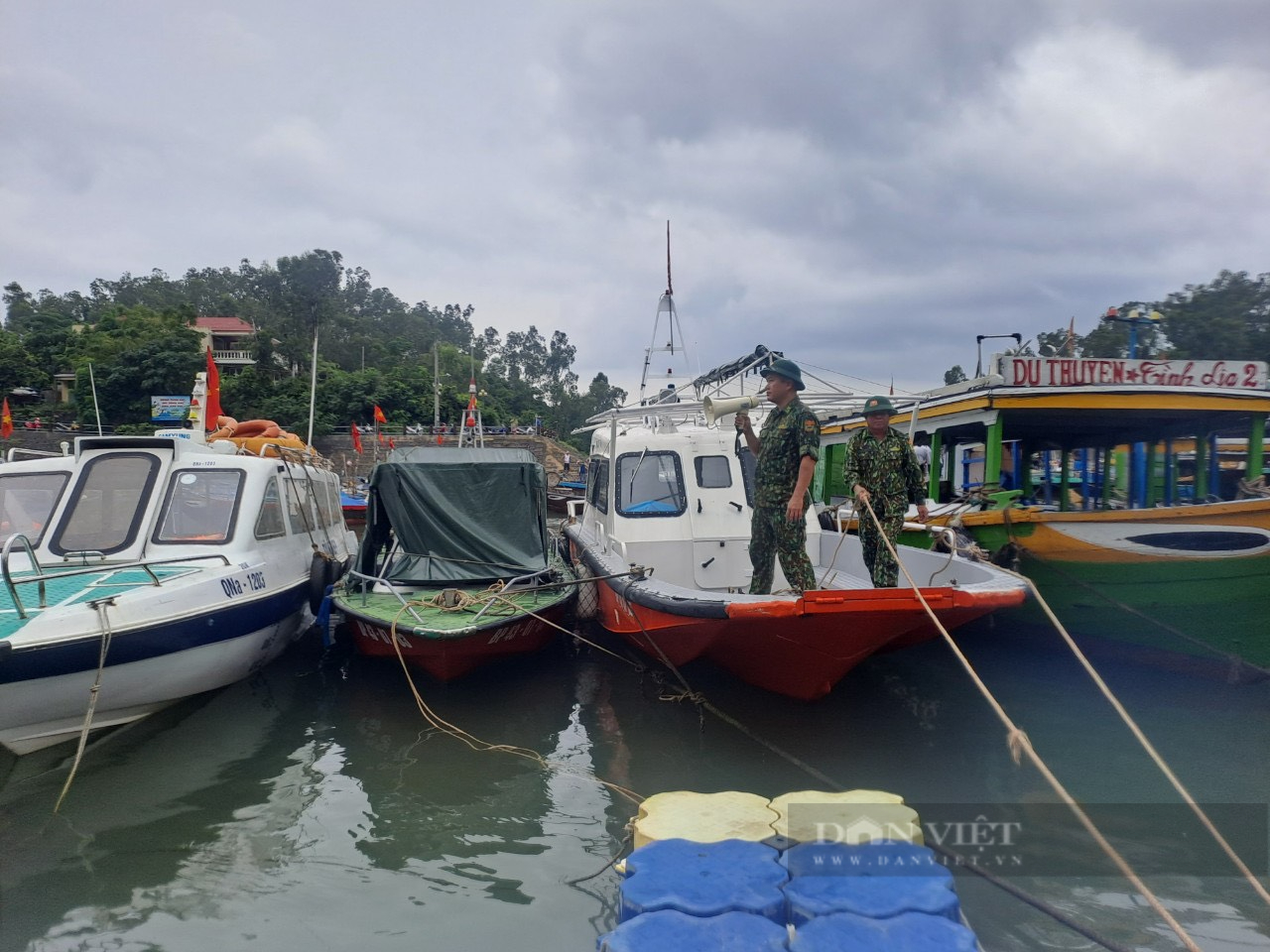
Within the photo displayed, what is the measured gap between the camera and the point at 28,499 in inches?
280

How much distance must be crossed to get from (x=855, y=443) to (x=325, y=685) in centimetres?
546

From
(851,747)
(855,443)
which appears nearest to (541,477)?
(855,443)

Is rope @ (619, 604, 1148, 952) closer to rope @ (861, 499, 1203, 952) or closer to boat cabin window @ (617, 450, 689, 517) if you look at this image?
rope @ (861, 499, 1203, 952)

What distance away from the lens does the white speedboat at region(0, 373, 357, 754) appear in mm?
5125

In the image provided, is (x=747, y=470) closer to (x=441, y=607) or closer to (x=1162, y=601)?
(x=441, y=607)

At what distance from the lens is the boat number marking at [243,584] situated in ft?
21.0

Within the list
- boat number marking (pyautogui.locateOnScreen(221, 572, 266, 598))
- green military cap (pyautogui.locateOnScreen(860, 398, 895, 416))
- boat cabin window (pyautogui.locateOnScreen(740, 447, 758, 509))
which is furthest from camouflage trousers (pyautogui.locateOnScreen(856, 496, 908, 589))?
boat number marking (pyautogui.locateOnScreen(221, 572, 266, 598))

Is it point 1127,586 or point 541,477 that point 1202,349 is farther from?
point 541,477

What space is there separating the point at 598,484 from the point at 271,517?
3.85m

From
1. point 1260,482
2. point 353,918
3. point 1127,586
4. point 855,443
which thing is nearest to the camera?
point 353,918

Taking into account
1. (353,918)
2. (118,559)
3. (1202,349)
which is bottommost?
(353,918)

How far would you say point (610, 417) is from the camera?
791cm

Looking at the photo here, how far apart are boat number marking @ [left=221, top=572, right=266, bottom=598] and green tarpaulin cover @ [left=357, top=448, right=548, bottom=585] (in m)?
1.26

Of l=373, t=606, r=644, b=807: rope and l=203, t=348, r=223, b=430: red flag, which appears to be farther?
l=203, t=348, r=223, b=430: red flag
